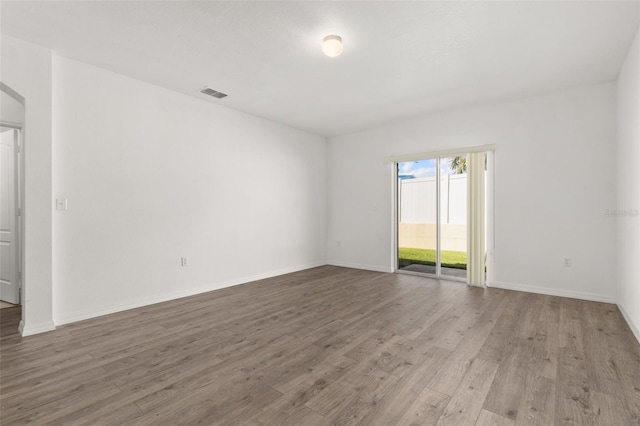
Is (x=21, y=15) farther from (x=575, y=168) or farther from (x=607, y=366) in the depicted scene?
(x=575, y=168)

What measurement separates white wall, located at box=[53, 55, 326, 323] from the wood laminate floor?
1.48ft

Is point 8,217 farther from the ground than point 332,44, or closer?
closer

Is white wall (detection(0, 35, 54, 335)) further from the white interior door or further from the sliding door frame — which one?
the sliding door frame

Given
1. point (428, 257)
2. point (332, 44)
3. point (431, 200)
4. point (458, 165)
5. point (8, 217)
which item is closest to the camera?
point (332, 44)

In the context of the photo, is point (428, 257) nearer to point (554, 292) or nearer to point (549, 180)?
point (554, 292)

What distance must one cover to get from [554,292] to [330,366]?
12.4 feet

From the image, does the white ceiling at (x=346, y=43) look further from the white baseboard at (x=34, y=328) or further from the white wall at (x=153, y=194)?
the white baseboard at (x=34, y=328)

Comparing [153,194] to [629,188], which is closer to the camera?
[629,188]

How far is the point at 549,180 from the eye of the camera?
4238 mm

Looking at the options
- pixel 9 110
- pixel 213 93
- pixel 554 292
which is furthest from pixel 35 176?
pixel 554 292

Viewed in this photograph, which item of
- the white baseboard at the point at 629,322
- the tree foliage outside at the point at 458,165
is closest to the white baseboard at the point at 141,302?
the tree foliage outside at the point at 458,165

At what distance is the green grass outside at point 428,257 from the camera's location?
5250 mm

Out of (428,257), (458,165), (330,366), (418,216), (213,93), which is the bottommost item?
(330,366)

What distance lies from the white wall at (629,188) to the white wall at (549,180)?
23 cm
